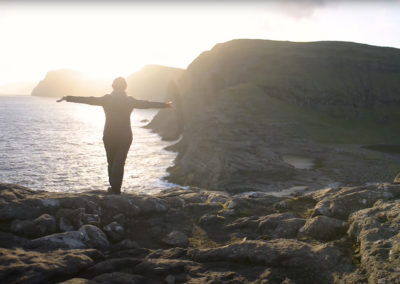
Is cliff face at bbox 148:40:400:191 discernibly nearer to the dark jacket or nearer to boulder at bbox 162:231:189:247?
the dark jacket

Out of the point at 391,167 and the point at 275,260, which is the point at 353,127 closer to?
the point at 391,167

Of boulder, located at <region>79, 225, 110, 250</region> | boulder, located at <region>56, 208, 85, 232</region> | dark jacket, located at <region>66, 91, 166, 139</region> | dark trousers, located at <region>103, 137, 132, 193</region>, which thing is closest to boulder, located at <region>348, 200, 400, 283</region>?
boulder, located at <region>79, 225, 110, 250</region>

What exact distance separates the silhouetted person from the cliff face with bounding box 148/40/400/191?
23.0m

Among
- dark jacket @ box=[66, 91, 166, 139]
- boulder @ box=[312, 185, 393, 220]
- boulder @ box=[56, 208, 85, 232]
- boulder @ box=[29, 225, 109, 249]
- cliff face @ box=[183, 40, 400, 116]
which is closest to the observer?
boulder @ box=[29, 225, 109, 249]

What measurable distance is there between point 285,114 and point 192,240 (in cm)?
5847

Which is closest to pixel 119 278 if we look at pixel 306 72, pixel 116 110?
pixel 116 110

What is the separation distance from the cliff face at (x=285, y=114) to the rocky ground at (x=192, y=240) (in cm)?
2317

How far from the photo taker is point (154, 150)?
65.3m

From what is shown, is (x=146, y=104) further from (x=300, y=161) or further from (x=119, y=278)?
(x=300, y=161)

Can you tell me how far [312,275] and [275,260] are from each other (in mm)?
812

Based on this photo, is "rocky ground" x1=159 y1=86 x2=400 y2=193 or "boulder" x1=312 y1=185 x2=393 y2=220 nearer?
"boulder" x1=312 y1=185 x2=393 y2=220

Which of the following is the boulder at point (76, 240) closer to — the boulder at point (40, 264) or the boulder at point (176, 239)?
the boulder at point (40, 264)

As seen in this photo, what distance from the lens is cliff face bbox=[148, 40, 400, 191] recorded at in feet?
120

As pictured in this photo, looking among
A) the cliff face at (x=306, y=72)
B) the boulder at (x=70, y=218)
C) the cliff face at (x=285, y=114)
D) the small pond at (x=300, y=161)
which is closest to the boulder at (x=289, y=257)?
the boulder at (x=70, y=218)
